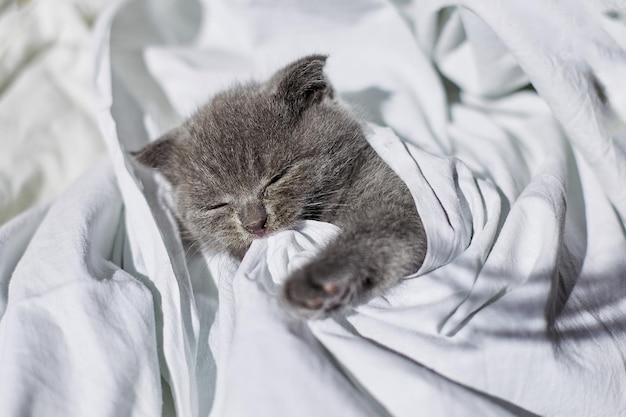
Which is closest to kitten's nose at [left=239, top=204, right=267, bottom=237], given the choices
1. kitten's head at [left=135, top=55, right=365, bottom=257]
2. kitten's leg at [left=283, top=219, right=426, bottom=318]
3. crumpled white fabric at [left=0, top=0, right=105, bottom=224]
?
kitten's head at [left=135, top=55, right=365, bottom=257]

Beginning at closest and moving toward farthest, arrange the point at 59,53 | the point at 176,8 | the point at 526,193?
the point at 526,193 → the point at 176,8 → the point at 59,53

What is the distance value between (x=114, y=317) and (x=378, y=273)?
0.54 metres

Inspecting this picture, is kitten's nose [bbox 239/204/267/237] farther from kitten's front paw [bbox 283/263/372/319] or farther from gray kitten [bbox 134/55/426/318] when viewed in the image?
kitten's front paw [bbox 283/263/372/319]

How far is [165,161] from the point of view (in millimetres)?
1545

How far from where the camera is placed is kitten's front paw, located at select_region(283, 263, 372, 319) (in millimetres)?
1029

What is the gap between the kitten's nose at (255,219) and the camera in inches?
50.9

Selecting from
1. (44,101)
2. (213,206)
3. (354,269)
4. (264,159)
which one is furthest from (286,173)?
(44,101)

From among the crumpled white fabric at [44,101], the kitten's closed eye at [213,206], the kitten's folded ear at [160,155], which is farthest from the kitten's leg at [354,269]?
the crumpled white fabric at [44,101]

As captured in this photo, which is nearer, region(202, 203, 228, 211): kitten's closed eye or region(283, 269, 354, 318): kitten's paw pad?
region(283, 269, 354, 318): kitten's paw pad

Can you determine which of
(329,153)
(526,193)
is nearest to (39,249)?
(329,153)

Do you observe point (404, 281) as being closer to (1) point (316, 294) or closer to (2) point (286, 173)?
(1) point (316, 294)

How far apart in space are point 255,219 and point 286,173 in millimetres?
136

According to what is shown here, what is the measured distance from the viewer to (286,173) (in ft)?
4.40

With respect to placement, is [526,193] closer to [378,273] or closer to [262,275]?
[378,273]
